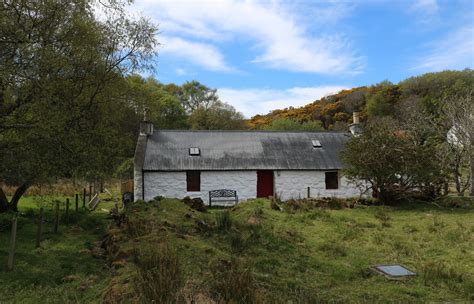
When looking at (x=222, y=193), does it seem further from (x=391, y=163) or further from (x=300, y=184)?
(x=391, y=163)

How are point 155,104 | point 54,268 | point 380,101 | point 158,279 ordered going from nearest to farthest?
point 158,279 → point 54,268 → point 155,104 → point 380,101

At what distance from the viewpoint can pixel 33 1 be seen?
910 centimetres

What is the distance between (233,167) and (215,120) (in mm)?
25339

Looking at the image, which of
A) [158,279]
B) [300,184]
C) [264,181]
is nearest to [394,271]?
[158,279]

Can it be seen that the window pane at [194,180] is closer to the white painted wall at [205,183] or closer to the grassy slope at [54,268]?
the white painted wall at [205,183]

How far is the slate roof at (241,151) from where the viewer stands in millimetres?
21578

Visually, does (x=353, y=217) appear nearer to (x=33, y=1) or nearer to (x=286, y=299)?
(x=286, y=299)

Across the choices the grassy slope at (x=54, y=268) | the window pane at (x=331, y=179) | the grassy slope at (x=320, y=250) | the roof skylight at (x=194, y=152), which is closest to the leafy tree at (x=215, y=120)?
the roof skylight at (x=194, y=152)

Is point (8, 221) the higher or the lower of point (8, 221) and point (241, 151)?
the lower

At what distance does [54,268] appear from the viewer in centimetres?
851

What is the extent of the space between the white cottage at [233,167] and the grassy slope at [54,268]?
317 inches

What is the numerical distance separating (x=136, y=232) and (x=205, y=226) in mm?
2361

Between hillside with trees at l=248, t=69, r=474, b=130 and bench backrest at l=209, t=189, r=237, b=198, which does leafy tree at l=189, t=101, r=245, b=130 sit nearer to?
hillside with trees at l=248, t=69, r=474, b=130

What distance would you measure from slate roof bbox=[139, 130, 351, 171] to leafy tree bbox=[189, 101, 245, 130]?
20999 mm
